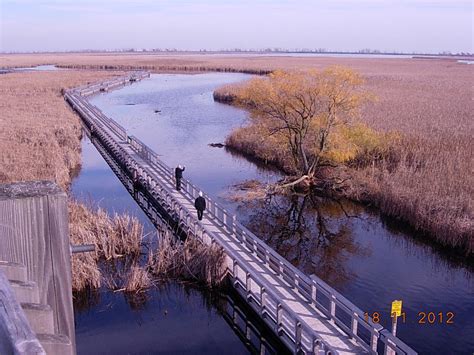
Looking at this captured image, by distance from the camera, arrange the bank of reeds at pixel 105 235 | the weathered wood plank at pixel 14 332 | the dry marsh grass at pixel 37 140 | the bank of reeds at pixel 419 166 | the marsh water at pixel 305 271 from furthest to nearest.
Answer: the dry marsh grass at pixel 37 140 < the bank of reeds at pixel 419 166 < the bank of reeds at pixel 105 235 < the marsh water at pixel 305 271 < the weathered wood plank at pixel 14 332

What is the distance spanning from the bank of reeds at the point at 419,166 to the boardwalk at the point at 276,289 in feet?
22.4

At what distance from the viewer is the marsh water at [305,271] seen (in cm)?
1243

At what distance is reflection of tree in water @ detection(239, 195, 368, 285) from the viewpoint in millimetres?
16703

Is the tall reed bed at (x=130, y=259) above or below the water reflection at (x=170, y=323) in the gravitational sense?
above

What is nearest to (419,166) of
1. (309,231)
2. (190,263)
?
(309,231)

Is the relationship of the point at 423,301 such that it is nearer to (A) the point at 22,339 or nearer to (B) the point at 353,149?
(B) the point at 353,149

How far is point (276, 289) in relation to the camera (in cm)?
1260

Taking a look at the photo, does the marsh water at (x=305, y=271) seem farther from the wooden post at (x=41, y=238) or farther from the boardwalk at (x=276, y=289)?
the wooden post at (x=41, y=238)

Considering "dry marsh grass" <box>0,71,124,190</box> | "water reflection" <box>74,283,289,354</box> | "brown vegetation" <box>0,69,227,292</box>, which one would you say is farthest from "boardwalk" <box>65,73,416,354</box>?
"dry marsh grass" <box>0,71,124,190</box>

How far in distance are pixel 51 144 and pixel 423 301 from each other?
2317 centimetres

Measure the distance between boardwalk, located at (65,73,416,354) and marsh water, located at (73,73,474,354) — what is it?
97 centimetres

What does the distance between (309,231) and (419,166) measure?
900cm

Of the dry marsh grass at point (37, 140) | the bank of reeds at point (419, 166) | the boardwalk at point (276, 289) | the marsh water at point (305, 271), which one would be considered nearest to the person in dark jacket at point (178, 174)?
the boardwalk at point (276, 289)

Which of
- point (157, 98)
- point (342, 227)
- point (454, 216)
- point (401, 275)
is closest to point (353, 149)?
point (342, 227)
